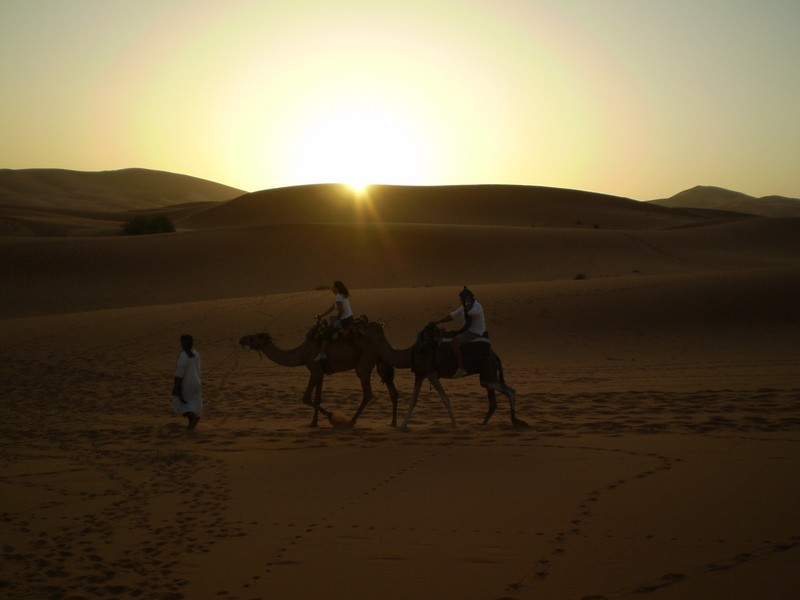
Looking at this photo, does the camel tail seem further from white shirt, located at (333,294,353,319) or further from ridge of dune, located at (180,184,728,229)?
ridge of dune, located at (180,184,728,229)

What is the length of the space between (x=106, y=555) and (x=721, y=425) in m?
8.17

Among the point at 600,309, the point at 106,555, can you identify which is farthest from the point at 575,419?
the point at 600,309

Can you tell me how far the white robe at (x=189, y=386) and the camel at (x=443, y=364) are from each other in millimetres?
2719

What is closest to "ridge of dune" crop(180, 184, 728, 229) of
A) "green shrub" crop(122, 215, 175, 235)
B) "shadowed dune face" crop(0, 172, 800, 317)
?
"green shrub" crop(122, 215, 175, 235)

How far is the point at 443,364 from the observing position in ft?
42.8

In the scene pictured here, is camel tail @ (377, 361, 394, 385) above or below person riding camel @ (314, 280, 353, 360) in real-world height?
below

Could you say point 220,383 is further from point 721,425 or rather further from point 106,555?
point 106,555

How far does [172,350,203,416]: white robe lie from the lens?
13.2 meters

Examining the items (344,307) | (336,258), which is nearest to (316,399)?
(344,307)

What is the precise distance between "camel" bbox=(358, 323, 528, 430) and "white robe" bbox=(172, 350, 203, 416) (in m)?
2.72

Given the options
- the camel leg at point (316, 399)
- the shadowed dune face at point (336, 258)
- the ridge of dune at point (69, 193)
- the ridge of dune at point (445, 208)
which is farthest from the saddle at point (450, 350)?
the ridge of dune at point (69, 193)

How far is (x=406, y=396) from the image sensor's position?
1697cm

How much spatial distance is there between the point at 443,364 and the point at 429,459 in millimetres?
2551

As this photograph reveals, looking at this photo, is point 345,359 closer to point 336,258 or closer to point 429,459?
point 429,459
